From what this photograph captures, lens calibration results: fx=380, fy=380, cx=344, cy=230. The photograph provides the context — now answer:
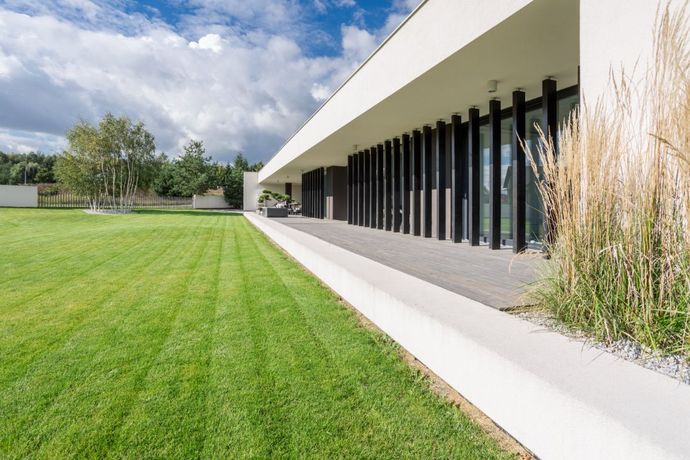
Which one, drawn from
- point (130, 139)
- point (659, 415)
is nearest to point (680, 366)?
point (659, 415)

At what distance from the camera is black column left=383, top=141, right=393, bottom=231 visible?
10086mm

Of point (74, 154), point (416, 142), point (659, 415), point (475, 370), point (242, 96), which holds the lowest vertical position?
point (475, 370)

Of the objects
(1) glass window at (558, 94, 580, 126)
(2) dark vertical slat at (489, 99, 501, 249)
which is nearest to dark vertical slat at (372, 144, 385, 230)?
(2) dark vertical slat at (489, 99, 501, 249)

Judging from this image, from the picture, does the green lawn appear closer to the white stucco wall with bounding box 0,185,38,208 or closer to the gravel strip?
the gravel strip

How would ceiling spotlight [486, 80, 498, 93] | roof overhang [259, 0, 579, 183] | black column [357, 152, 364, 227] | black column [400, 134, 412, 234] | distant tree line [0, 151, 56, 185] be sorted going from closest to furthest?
roof overhang [259, 0, 579, 183] < ceiling spotlight [486, 80, 498, 93] < black column [400, 134, 412, 234] < black column [357, 152, 364, 227] < distant tree line [0, 151, 56, 185]

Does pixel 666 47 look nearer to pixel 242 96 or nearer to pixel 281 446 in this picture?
pixel 281 446

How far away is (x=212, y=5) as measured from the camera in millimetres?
9164

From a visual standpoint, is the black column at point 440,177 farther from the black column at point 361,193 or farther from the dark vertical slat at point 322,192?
the dark vertical slat at point 322,192

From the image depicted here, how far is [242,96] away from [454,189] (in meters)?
31.9

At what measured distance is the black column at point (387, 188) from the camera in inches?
397

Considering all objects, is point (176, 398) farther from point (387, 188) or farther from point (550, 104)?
point (387, 188)

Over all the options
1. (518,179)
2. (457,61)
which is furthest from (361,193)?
(457,61)

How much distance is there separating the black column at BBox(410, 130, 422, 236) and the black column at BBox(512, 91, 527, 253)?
123 inches

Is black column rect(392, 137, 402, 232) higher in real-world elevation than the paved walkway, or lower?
higher
